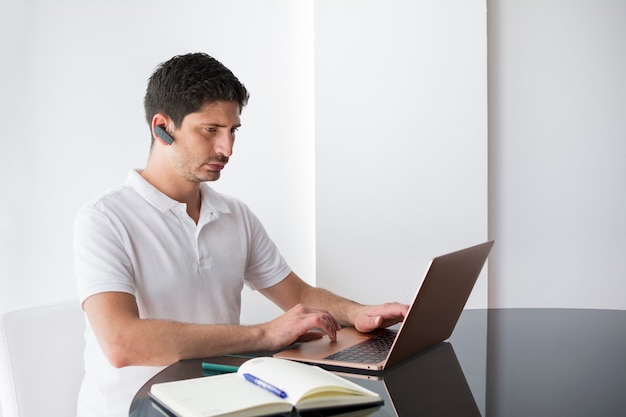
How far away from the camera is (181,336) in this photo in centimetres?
158

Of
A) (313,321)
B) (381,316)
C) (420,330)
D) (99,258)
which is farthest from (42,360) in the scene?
(420,330)

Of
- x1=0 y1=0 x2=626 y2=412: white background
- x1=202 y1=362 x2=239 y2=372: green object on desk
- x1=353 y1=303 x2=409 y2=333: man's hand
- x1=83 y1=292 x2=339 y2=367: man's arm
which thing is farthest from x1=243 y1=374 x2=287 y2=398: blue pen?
x1=0 y1=0 x2=626 y2=412: white background

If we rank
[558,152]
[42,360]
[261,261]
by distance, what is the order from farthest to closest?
1. [558,152]
2. [261,261]
3. [42,360]

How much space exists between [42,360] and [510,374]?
3.92 feet

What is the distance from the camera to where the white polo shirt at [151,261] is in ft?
5.84

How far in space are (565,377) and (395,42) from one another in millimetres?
1924

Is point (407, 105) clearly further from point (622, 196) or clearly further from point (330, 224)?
point (622, 196)

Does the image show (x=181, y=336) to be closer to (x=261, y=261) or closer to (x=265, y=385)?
(x=265, y=385)

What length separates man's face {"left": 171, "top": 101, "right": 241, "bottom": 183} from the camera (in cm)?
202

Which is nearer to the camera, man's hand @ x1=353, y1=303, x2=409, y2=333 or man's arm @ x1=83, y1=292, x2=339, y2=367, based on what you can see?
man's arm @ x1=83, y1=292, x2=339, y2=367

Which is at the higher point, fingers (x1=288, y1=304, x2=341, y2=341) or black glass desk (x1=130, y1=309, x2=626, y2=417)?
fingers (x1=288, y1=304, x2=341, y2=341)

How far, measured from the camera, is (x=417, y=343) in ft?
4.99

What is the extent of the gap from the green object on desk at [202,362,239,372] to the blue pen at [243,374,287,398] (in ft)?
0.61

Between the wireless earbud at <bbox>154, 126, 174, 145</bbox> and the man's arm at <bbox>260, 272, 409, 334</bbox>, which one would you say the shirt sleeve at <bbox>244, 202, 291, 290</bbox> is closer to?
the man's arm at <bbox>260, 272, 409, 334</bbox>
